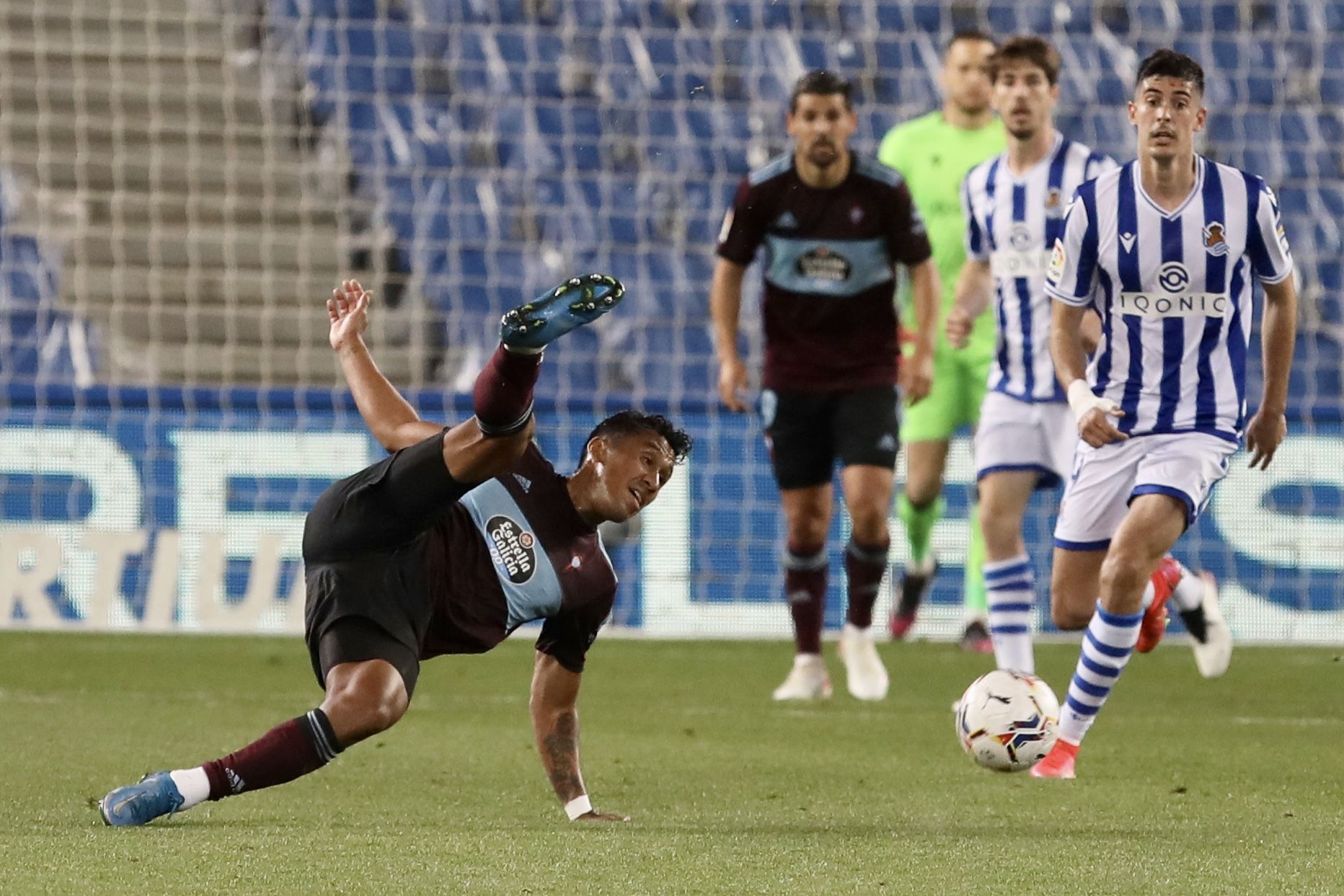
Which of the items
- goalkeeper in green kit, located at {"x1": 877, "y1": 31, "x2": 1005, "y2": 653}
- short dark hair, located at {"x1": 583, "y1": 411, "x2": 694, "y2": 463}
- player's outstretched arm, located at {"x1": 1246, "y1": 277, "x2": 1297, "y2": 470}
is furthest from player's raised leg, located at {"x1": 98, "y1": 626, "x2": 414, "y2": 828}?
goalkeeper in green kit, located at {"x1": 877, "y1": 31, "x2": 1005, "y2": 653}

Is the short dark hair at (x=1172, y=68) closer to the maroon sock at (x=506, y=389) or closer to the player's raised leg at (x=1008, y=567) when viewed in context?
the player's raised leg at (x=1008, y=567)

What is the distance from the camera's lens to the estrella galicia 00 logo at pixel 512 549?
4.54 meters

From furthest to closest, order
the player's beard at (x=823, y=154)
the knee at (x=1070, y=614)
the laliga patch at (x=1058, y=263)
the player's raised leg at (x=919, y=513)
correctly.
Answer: the player's raised leg at (x=919, y=513) → the player's beard at (x=823, y=154) → the knee at (x=1070, y=614) → the laliga patch at (x=1058, y=263)

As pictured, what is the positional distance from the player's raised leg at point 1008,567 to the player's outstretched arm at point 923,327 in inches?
27.6

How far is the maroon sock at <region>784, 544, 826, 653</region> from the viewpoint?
24.5ft

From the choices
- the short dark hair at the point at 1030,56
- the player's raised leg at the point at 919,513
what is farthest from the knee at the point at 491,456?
the player's raised leg at the point at 919,513

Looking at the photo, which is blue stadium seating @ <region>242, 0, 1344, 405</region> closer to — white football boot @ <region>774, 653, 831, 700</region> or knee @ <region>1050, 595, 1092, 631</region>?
white football boot @ <region>774, 653, 831, 700</region>

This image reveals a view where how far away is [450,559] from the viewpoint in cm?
456

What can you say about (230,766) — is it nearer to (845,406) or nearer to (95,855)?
(95,855)

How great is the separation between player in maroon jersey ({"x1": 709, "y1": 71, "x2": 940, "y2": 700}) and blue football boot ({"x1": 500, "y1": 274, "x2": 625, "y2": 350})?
3.29m

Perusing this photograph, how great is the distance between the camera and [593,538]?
4605 mm

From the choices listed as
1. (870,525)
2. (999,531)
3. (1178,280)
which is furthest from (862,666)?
(1178,280)

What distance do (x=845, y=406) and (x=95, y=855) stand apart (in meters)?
3.97

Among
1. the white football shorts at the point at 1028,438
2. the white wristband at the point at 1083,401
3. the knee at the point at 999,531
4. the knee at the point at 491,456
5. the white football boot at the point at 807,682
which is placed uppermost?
the knee at the point at 491,456
